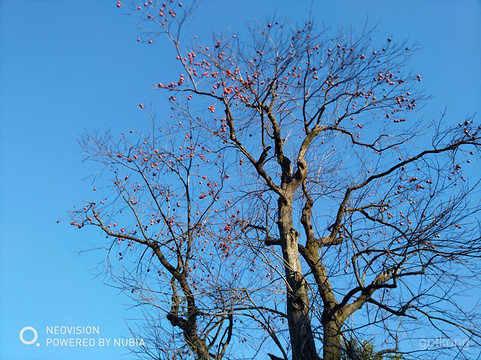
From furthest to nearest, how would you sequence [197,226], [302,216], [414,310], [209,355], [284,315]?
[197,226], [302,216], [209,355], [284,315], [414,310]

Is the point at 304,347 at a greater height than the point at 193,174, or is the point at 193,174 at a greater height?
the point at 193,174

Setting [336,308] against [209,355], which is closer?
[336,308]

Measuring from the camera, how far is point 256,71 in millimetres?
5695

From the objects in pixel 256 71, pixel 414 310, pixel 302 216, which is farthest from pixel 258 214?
pixel 414 310

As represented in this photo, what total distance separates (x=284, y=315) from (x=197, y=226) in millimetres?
1953

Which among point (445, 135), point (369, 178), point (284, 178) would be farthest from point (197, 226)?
point (445, 135)

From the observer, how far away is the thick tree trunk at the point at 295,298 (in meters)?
4.68

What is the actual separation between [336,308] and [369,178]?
1.89m

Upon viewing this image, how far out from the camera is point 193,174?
6754 mm

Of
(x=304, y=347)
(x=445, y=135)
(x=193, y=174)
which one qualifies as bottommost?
(x=304, y=347)

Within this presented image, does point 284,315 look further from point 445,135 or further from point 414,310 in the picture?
point 445,135

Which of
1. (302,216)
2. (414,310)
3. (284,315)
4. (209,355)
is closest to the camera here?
(414,310)

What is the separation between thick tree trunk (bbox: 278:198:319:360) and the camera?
4.68 metres

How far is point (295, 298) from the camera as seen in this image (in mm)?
4926
